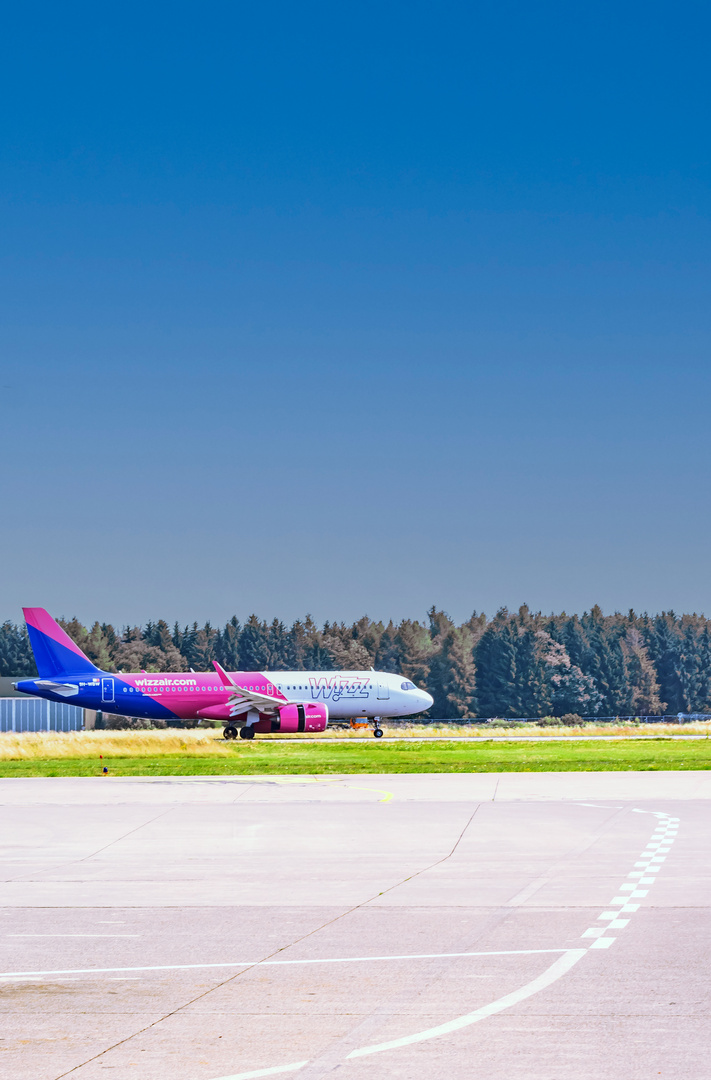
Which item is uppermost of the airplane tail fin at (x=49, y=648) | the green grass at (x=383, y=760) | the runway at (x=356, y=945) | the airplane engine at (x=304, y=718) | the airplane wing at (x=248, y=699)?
the airplane tail fin at (x=49, y=648)

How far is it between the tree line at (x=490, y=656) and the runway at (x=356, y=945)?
123 metres

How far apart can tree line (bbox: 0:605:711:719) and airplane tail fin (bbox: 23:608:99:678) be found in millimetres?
84285

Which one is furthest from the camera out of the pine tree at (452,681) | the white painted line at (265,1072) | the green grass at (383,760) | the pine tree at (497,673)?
the pine tree at (452,681)

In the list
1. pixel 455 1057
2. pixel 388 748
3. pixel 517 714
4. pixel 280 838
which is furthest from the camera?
pixel 517 714

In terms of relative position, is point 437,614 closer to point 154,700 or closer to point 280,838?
point 154,700

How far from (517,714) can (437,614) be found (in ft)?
155

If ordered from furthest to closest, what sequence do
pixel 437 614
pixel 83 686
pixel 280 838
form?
pixel 437 614
pixel 83 686
pixel 280 838

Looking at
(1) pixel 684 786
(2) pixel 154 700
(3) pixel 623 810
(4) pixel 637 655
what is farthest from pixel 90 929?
(4) pixel 637 655

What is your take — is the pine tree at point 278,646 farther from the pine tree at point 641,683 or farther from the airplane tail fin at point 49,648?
the airplane tail fin at point 49,648

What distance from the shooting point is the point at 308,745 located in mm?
59031

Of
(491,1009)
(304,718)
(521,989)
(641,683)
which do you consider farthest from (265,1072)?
(641,683)

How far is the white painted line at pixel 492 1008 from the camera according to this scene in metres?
7.70

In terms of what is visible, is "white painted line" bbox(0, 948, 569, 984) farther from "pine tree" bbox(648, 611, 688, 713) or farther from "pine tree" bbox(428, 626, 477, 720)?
"pine tree" bbox(648, 611, 688, 713)

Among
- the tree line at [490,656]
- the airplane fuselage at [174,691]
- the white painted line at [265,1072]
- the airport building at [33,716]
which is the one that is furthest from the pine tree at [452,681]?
the white painted line at [265,1072]
